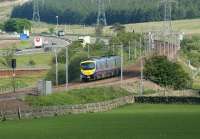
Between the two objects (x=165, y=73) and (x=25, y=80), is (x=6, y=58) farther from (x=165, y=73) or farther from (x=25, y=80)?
(x=165, y=73)

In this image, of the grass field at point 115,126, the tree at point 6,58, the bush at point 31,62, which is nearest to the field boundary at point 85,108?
the grass field at point 115,126

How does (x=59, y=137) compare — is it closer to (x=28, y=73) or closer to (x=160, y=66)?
(x=160, y=66)

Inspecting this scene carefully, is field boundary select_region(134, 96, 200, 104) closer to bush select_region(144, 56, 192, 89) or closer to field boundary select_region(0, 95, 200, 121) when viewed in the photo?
field boundary select_region(0, 95, 200, 121)

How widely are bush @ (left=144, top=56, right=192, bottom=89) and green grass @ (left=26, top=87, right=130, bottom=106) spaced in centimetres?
1553

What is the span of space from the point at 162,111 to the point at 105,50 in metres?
79.7

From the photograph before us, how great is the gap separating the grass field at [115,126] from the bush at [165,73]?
34.2 m

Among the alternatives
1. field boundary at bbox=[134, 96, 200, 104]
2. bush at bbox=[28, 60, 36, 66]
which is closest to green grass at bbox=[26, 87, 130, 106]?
field boundary at bbox=[134, 96, 200, 104]

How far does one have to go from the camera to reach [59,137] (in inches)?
2042

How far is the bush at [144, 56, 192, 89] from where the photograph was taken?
386 feet

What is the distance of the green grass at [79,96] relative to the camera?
3206 inches

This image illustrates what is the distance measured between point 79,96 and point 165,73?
29.3m

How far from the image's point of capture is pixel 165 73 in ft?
388

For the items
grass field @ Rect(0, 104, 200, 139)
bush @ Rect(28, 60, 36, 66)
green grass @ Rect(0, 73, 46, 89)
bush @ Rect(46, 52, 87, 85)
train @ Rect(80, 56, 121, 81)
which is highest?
grass field @ Rect(0, 104, 200, 139)

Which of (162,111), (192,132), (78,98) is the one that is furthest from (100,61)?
(192,132)
